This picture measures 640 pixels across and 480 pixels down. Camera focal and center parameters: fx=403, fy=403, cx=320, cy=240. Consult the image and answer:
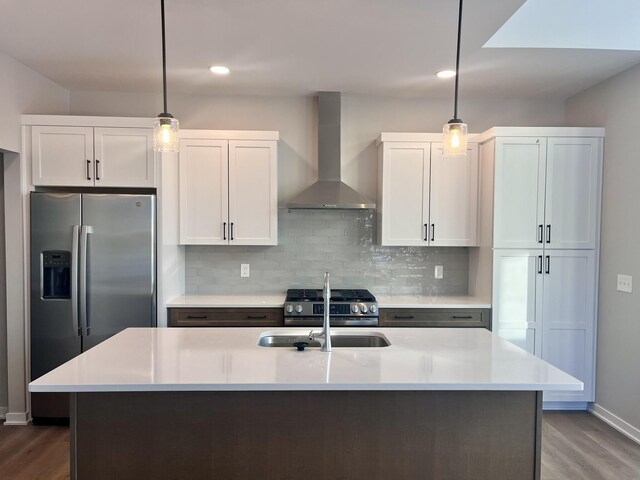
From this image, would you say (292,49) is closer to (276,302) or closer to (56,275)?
(276,302)

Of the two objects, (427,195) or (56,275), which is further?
(427,195)

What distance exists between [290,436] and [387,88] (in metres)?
2.96

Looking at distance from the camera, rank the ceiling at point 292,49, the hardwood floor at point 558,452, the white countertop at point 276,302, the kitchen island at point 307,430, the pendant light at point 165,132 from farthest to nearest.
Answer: the white countertop at point 276,302 < the hardwood floor at point 558,452 < the ceiling at point 292,49 < the pendant light at point 165,132 < the kitchen island at point 307,430

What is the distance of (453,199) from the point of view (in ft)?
11.9

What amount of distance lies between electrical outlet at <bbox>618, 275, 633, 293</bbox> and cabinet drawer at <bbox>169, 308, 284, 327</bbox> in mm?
2686

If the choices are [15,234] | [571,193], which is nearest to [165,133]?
[15,234]

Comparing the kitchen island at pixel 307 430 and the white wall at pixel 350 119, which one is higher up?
the white wall at pixel 350 119

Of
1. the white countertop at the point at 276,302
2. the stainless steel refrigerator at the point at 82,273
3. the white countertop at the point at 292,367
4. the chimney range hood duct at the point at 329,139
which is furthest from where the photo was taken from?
the chimney range hood duct at the point at 329,139

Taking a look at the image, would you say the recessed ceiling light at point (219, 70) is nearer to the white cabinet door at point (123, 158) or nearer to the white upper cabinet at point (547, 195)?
the white cabinet door at point (123, 158)

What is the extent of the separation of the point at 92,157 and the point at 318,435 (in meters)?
2.76

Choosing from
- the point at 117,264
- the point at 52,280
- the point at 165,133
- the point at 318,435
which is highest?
the point at 165,133

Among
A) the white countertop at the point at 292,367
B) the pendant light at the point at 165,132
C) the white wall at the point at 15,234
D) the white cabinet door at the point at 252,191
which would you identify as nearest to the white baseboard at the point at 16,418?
the white wall at the point at 15,234

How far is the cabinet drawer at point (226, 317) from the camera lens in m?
3.32

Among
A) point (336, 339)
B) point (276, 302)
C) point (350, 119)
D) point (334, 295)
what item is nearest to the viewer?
point (336, 339)
